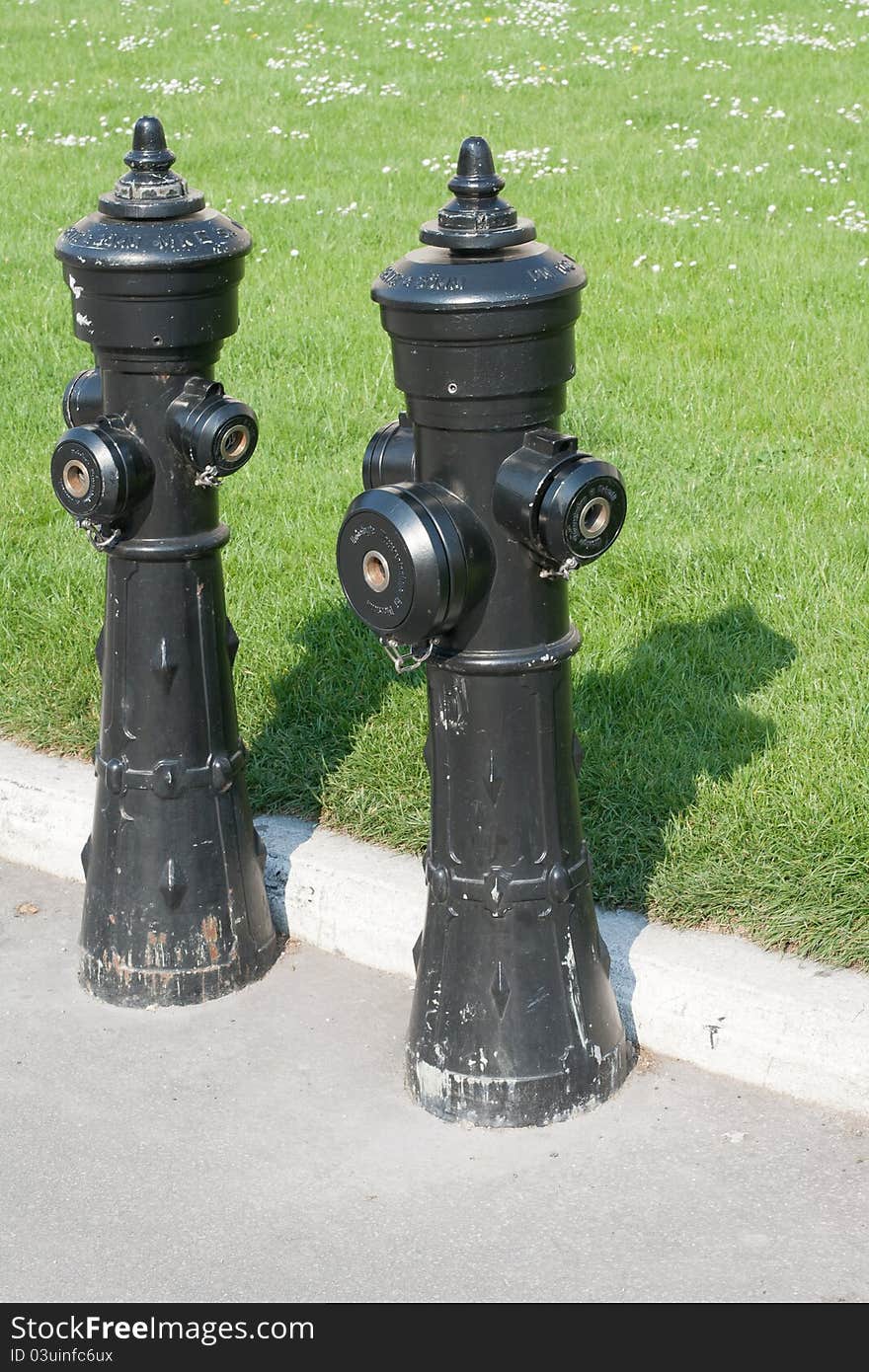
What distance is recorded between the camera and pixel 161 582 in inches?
139

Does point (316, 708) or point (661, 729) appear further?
point (316, 708)

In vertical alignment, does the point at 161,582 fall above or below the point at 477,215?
below

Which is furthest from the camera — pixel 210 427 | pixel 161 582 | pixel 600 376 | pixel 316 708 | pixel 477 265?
pixel 600 376

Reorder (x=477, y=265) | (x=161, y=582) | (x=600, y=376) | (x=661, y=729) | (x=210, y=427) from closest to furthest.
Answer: (x=477, y=265), (x=210, y=427), (x=161, y=582), (x=661, y=729), (x=600, y=376)

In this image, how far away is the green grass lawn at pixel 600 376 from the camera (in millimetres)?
4000

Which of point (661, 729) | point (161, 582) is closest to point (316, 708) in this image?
point (661, 729)

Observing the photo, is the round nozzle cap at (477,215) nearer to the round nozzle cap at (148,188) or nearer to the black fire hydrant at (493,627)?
the black fire hydrant at (493,627)

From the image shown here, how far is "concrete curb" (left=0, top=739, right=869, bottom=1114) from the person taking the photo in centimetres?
326

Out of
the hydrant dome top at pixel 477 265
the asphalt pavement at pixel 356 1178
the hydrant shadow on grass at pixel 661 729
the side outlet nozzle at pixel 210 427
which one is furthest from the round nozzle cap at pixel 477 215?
the asphalt pavement at pixel 356 1178

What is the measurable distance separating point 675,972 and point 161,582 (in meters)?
1.27

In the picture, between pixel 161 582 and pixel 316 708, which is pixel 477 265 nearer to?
pixel 161 582

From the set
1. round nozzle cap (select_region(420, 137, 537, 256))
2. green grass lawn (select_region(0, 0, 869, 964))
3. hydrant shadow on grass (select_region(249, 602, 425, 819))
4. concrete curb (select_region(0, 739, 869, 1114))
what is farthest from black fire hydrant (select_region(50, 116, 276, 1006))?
round nozzle cap (select_region(420, 137, 537, 256))

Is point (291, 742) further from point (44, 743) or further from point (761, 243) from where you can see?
point (761, 243)

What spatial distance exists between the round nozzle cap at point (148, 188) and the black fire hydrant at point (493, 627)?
62cm
